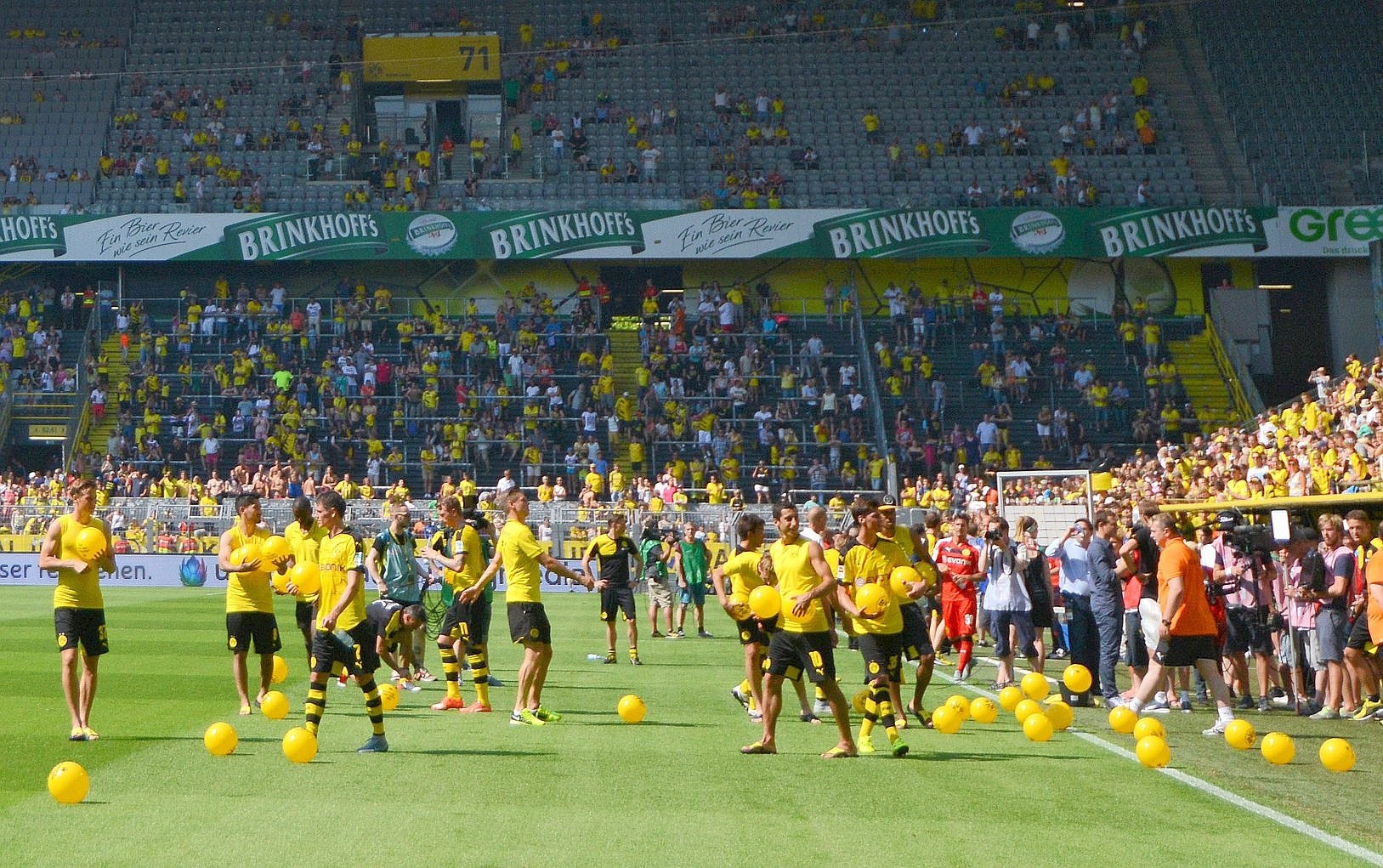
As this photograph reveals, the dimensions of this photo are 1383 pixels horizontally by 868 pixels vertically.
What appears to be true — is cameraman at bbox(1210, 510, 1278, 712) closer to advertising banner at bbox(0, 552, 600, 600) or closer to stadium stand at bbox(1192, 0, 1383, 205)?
advertising banner at bbox(0, 552, 600, 600)

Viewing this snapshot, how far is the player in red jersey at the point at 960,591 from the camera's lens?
16.4m

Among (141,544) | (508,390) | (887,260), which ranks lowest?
(141,544)

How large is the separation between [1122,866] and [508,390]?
119 ft

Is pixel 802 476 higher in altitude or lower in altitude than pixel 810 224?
lower

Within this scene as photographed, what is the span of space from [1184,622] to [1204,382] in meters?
33.2

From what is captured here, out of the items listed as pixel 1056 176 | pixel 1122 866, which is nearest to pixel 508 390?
pixel 1056 176

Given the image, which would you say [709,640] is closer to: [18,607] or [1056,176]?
[18,607]

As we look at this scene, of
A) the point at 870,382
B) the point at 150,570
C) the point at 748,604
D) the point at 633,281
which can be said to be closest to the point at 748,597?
the point at 748,604

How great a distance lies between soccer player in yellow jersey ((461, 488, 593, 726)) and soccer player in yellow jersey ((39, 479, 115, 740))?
288 centimetres

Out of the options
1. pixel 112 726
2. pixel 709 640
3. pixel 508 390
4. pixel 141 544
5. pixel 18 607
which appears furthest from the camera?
pixel 508 390

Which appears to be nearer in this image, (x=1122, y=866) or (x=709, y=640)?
(x=1122, y=866)

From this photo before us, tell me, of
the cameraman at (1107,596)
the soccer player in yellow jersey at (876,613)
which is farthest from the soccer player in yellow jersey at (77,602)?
the cameraman at (1107,596)

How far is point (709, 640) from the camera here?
22.4m

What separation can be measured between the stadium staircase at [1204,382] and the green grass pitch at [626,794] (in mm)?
29823
